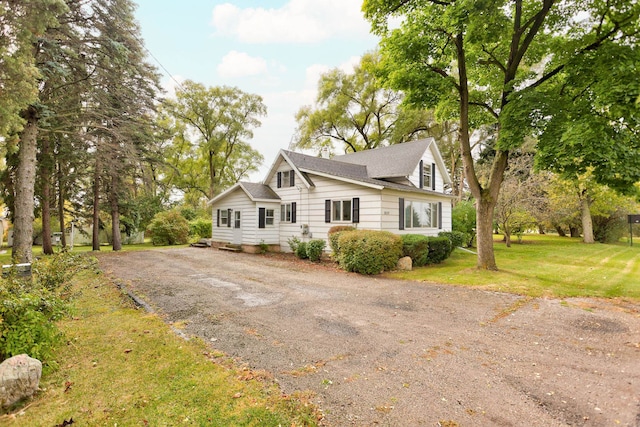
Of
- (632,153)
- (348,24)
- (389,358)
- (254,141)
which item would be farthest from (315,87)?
(389,358)

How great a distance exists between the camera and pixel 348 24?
1602cm

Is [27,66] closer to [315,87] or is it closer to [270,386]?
[270,386]

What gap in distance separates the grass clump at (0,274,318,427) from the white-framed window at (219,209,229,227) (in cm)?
1483

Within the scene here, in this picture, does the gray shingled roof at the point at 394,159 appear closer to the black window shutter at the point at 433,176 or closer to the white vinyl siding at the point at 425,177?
the white vinyl siding at the point at 425,177

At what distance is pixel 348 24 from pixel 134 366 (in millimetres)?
17555

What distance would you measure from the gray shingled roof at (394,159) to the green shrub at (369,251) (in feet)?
20.0

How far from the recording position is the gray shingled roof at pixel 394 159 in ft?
54.1

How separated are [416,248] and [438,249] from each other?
6.52 ft

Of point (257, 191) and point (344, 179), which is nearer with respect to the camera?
point (344, 179)

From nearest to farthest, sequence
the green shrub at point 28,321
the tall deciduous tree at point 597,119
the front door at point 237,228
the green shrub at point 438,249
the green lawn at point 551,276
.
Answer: the green shrub at point 28,321, the tall deciduous tree at point 597,119, the green lawn at point 551,276, the green shrub at point 438,249, the front door at point 237,228

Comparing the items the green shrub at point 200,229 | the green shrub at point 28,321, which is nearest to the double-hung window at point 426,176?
the green shrub at point 28,321

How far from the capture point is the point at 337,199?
48.2 feet

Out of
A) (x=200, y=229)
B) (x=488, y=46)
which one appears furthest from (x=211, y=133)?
(x=488, y=46)

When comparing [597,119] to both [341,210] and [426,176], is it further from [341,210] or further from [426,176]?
[426,176]
